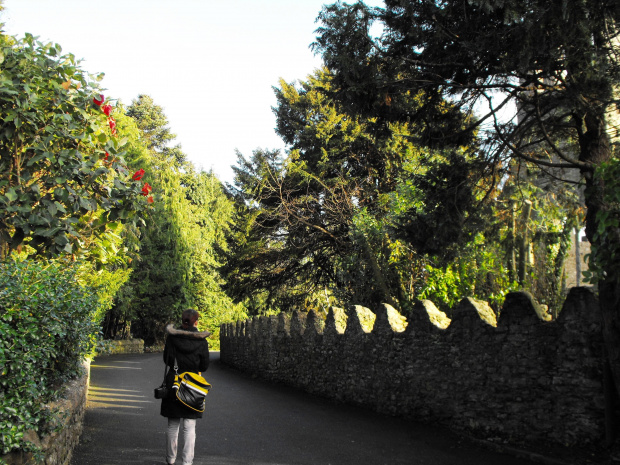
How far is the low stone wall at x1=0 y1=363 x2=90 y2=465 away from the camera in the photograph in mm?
3986

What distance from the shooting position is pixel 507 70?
674 centimetres

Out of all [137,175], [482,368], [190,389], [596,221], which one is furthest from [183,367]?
[596,221]

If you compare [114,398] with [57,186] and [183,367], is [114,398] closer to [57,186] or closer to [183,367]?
Result: [183,367]

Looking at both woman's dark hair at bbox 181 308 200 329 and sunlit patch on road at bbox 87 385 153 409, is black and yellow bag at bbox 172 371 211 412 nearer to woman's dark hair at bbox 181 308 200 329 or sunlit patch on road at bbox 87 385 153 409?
woman's dark hair at bbox 181 308 200 329

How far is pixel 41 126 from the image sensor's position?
6754mm

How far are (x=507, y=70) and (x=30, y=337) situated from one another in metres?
6.26

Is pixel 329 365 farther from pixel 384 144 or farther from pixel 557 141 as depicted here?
pixel 384 144

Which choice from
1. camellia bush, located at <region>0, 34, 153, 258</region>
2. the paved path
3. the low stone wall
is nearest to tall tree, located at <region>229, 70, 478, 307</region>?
the paved path

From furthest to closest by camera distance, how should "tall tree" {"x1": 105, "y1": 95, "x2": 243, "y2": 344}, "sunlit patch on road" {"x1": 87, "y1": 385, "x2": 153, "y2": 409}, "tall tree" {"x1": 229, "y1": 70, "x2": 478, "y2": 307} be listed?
1. "tall tree" {"x1": 105, "y1": 95, "x2": 243, "y2": 344}
2. "tall tree" {"x1": 229, "y1": 70, "x2": 478, "y2": 307}
3. "sunlit patch on road" {"x1": 87, "y1": 385, "x2": 153, "y2": 409}

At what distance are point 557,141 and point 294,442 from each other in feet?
21.3

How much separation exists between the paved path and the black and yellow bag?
36.8 inches

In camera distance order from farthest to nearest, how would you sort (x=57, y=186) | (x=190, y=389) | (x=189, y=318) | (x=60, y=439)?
(x=57, y=186)
(x=189, y=318)
(x=190, y=389)
(x=60, y=439)

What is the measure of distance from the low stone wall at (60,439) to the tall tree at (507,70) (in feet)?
17.8

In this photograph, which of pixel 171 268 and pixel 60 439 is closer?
pixel 60 439
